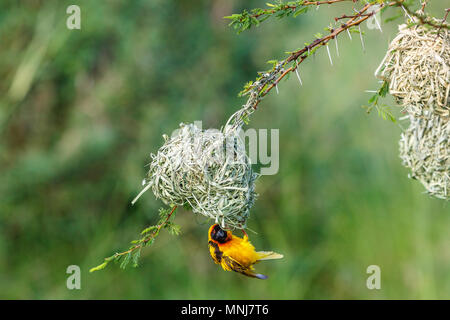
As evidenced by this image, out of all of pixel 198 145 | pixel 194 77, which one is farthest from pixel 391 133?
pixel 198 145

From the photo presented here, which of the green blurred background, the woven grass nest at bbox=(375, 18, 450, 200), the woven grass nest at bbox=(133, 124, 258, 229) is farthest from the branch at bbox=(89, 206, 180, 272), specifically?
the green blurred background

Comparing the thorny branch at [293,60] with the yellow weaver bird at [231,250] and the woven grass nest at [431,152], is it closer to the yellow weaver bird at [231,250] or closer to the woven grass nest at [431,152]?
the yellow weaver bird at [231,250]

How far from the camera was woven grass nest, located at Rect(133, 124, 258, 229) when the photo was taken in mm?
2674

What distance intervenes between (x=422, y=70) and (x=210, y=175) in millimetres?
1150

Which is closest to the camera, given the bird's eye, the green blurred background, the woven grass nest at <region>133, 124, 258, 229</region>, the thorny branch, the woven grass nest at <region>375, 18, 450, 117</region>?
the thorny branch

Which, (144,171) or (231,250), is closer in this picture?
(231,250)

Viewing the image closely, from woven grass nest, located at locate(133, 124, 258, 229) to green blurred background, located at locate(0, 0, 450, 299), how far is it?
3018mm

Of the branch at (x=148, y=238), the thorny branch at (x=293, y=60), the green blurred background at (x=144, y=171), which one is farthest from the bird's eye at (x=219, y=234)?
the green blurred background at (x=144, y=171)

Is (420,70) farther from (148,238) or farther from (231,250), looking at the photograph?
(148,238)

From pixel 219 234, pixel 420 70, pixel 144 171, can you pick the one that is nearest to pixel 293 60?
pixel 420 70

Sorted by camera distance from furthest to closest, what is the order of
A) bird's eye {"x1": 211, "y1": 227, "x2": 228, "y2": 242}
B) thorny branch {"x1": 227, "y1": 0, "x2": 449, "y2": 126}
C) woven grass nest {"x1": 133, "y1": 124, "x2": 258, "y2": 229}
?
bird's eye {"x1": 211, "y1": 227, "x2": 228, "y2": 242} < woven grass nest {"x1": 133, "y1": 124, "x2": 258, "y2": 229} < thorny branch {"x1": 227, "y1": 0, "x2": 449, "y2": 126}

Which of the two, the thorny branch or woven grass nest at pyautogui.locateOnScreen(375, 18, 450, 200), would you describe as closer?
the thorny branch

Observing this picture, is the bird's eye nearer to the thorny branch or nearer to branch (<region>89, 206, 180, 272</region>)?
branch (<region>89, 206, 180, 272</region>)

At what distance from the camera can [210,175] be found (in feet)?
8.84
